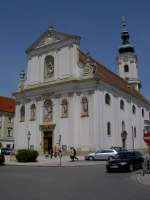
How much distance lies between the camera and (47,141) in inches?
1662

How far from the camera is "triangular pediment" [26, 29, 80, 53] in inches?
1692

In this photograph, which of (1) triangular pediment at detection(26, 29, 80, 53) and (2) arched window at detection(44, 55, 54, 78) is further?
(2) arched window at detection(44, 55, 54, 78)

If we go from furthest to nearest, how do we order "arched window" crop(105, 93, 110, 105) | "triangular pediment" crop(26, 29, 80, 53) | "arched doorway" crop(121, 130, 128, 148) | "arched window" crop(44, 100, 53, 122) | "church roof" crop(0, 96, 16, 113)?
1. "church roof" crop(0, 96, 16, 113)
2. "arched doorway" crop(121, 130, 128, 148)
3. "triangular pediment" crop(26, 29, 80, 53)
4. "arched window" crop(44, 100, 53, 122)
5. "arched window" crop(105, 93, 110, 105)

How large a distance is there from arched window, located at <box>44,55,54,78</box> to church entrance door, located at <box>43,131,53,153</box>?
8.97 meters

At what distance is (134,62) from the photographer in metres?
64.6

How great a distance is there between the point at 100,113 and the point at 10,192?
28652mm

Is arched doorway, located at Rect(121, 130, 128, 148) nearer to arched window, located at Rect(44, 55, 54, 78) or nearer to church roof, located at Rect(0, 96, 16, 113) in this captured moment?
arched window, located at Rect(44, 55, 54, 78)

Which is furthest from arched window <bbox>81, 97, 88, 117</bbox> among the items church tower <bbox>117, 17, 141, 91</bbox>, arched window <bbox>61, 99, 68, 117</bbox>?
church tower <bbox>117, 17, 141, 91</bbox>

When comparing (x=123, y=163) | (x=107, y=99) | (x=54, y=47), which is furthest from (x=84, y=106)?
(x=123, y=163)

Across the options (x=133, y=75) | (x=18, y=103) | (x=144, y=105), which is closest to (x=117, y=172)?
(x=18, y=103)

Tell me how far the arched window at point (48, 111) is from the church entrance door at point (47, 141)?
6.83 feet

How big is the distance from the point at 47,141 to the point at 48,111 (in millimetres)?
4483

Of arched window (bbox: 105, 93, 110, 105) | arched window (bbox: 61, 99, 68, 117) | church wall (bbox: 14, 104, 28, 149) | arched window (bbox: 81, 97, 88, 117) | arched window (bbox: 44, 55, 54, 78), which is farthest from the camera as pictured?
church wall (bbox: 14, 104, 28, 149)

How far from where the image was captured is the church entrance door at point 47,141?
4191 centimetres
